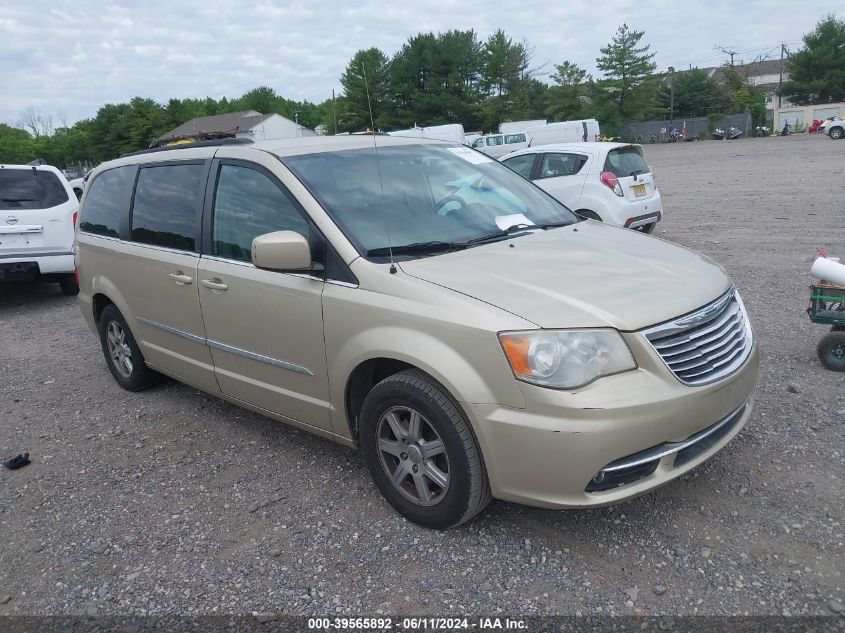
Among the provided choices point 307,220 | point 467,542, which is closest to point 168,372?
point 307,220

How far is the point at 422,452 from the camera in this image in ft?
9.95

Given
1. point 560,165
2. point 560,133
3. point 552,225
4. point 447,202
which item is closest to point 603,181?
point 560,165

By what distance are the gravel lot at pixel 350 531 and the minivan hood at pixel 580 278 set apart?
1.00 meters

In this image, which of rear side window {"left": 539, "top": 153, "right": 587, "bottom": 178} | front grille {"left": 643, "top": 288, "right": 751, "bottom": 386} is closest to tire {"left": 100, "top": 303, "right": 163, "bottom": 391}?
front grille {"left": 643, "top": 288, "right": 751, "bottom": 386}

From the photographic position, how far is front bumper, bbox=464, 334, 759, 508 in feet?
8.49

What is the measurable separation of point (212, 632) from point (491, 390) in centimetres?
144

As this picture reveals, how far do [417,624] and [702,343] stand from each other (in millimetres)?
1630

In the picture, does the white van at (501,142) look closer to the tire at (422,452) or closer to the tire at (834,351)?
the tire at (834,351)

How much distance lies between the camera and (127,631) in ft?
8.82

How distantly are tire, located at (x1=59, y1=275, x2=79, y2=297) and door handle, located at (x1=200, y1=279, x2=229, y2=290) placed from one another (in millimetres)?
6252

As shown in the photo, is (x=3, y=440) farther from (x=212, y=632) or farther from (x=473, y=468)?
(x=473, y=468)

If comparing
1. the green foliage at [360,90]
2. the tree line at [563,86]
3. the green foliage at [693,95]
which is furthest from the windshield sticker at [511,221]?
the green foliage at [693,95]

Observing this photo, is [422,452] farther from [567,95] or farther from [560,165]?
[567,95]

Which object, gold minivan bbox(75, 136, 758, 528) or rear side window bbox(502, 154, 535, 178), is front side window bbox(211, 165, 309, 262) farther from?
rear side window bbox(502, 154, 535, 178)
